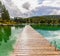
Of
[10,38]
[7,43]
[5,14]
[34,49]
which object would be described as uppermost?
[34,49]

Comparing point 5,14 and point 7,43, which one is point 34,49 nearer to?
point 7,43

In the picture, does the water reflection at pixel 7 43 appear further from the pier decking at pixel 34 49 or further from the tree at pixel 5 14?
the tree at pixel 5 14

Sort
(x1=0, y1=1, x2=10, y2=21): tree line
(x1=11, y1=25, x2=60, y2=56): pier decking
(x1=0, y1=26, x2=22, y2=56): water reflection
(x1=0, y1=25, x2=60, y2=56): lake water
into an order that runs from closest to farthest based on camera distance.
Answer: (x1=11, y1=25, x2=60, y2=56): pier decking
(x1=0, y1=26, x2=22, y2=56): water reflection
(x1=0, y1=25, x2=60, y2=56): lake water
(x1=0, y1=1, x2=10, y2=21): tree line

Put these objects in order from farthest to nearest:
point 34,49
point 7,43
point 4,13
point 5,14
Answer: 1. point 4,13
2. point 5,14
3. point 7,43
4. point 34,49

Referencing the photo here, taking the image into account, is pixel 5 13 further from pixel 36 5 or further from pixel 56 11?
pixel 56 11

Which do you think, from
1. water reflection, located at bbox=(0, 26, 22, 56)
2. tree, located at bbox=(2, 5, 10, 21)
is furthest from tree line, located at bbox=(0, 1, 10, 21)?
water reflection, located at bbox=(0, 26, 22, 56)

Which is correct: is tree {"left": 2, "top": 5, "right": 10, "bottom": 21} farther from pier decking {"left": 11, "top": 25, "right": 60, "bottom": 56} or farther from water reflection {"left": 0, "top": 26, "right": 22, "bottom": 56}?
pier decking {"left": 11, "top": 25, "right": 60, "bottom": 56}

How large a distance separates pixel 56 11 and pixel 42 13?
97.7 inches

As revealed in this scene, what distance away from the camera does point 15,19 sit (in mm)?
24719

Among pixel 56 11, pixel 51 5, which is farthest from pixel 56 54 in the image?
pixel 51 5

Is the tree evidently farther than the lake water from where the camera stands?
Yes

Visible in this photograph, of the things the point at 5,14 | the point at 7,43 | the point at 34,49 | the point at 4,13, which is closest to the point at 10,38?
the point at 7,43

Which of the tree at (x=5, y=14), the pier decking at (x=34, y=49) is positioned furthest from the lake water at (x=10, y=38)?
the tree at (x=5, y=14)

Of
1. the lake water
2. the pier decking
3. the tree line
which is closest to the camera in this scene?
the pier decking
